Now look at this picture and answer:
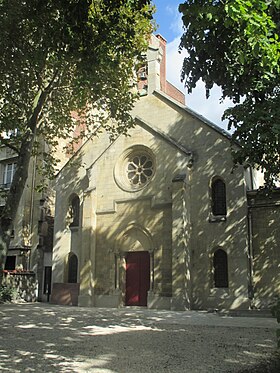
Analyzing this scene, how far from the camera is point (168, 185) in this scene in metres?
21.0

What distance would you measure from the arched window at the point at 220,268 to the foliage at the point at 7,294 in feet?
39.1

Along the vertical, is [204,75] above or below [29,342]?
above

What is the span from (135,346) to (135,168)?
14.4 meters

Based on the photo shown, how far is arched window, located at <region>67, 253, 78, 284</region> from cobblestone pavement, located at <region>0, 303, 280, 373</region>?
915 cm

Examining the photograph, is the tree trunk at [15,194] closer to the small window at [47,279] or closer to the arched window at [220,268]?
the arched window at [220,268]

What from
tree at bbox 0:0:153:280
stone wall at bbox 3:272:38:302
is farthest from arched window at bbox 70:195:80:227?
tree at bbox 0:0:153:280

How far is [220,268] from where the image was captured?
19.5 metres

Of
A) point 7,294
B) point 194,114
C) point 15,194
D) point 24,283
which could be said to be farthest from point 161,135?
point 7,294

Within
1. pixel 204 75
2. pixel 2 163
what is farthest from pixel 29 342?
pixel 2 163

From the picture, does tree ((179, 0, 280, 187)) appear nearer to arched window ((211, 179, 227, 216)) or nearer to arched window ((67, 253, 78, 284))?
arched window ((211, 179, 227, 216))

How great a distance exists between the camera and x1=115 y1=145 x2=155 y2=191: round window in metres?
22.3

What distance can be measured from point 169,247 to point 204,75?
1027 cm

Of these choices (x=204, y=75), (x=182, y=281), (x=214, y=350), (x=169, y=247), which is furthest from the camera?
(x=169, y=247)

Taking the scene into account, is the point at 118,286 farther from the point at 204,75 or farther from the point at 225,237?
the point at 204,75
